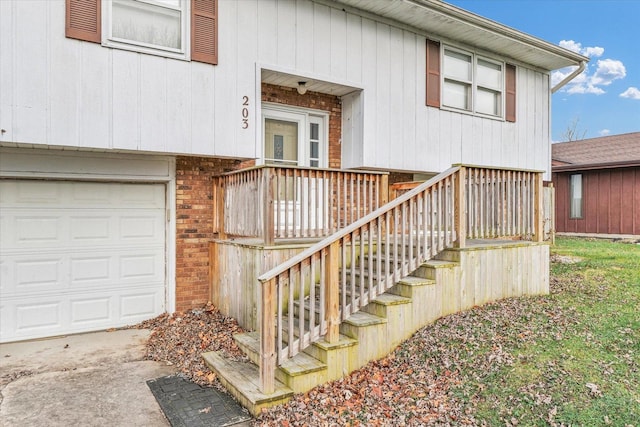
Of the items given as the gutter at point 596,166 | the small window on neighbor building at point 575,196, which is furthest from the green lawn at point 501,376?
the small window on neighbor building at point 575,196

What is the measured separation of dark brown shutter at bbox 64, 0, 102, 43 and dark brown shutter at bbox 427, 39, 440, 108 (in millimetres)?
5765

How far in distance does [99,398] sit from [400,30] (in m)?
7.46

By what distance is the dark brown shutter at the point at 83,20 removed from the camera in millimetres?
5301

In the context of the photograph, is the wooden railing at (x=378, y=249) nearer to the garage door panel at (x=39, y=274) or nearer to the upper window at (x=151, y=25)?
the garage door panel at (x=39, y=274)

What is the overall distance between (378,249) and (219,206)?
3113 millimetres

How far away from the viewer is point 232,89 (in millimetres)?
6383

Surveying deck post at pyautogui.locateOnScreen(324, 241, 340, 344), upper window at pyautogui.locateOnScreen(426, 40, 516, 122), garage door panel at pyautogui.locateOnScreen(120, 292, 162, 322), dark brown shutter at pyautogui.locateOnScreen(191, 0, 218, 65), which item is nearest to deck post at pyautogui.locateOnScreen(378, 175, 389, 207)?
deck post at pyautogui.locateOnScreen(324, 241, 340, 344)

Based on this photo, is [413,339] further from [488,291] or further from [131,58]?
[131,58]

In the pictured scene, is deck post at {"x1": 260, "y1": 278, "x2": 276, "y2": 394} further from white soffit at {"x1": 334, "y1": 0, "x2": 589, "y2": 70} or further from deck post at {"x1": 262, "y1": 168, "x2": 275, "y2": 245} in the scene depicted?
white soffit at {"x1": 334, "y1": 0, "x2": 589, "y2": 70}

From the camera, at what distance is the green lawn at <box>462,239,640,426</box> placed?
137 inches

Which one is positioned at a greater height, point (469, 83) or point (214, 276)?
point (469, 83)

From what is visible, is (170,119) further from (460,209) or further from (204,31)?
(460,209)

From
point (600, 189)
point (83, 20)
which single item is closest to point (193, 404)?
point (83, 20)

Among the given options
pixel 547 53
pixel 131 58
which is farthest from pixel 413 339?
pixel 547 53
